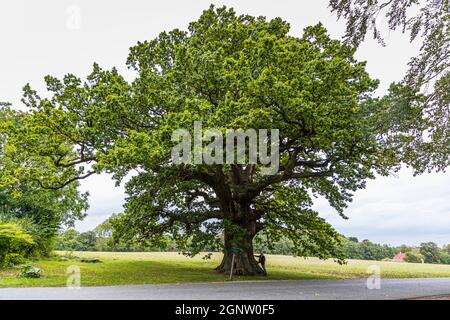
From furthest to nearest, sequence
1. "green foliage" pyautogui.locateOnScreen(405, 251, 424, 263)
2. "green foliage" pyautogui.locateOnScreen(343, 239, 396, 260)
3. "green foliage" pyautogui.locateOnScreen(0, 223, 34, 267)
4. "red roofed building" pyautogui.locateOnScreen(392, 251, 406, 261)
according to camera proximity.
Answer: "red roofed building" pyautogui.locateOnScreen(392, 251, 406, 261), "green foliage" pyautogui.locateOnScreen(343, 239, 396, 260), "green foliage" pyautogui.locateOnScreen(405, 251, 424, 263), "green foliage" pyautogui.locateOnScreen(0, 223, 34, 267)

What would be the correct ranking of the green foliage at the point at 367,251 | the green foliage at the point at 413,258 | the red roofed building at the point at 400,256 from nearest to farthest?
the green foliage at the point at 413,258, the green foliage at the point at 367,251, the red roofed building at the point at 400,256

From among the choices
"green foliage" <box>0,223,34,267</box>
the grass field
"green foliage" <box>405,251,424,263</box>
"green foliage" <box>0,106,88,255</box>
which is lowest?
"green foliage" <box>405,251,424,263</box>

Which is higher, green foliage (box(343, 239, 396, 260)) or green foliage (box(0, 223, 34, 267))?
green foliage (box(0, 223, 34, 267))

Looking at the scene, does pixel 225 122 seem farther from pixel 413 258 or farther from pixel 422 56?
pixel 413 258

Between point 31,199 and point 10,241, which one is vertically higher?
point 31,199

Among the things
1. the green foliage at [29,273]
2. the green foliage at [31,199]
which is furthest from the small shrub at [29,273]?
the green foliage at [31,199]

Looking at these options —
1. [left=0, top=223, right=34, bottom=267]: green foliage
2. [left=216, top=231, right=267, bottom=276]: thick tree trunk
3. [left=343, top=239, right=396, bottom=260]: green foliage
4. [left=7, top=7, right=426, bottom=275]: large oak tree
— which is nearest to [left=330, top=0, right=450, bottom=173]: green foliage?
[left=7, top=7, right=426, bottom=275]: large oak tree

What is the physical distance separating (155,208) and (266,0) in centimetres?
1160

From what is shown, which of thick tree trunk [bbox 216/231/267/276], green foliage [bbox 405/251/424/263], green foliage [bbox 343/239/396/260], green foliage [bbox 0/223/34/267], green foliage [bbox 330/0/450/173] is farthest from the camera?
green foliage [bbox 343/239/396/260]

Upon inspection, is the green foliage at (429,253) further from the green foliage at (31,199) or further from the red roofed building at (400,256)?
the green foliage at (31,199)

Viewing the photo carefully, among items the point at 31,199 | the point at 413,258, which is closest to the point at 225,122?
the point at 31,199

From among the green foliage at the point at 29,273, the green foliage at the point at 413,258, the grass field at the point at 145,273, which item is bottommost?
the green foliage at the point at 413,258

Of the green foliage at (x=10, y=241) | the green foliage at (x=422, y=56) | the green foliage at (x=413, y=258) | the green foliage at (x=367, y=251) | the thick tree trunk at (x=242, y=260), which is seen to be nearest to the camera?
the green foliage at (x=422, y=56)

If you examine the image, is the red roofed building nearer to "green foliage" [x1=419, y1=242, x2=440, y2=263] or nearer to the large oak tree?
"green foliage" [x1=419, y1=242, x2=440, y2=263]
